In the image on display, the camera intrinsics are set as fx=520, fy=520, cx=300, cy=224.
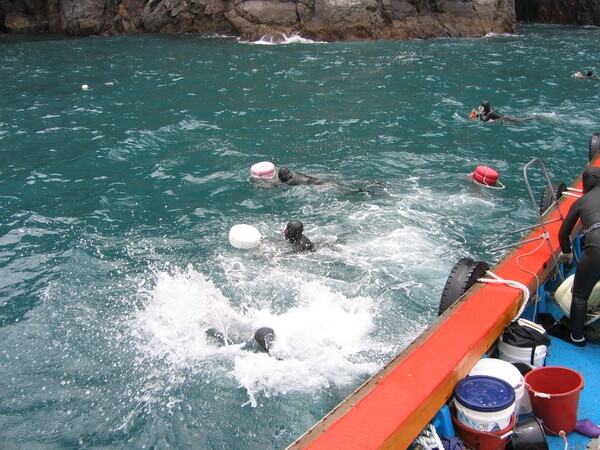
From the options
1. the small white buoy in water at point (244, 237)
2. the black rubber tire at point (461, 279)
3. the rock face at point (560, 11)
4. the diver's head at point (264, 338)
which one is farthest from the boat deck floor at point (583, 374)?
the rock face at point (560, 11)

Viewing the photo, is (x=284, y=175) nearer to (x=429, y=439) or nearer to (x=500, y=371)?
(x=500, y=371)

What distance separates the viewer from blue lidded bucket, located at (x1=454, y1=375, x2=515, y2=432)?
361 cm

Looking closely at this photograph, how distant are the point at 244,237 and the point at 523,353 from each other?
491 cm

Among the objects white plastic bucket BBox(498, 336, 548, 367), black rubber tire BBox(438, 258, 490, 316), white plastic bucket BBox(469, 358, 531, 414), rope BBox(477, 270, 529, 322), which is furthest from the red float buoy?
white plastic bucket BBox(469, 358, 531, 414)

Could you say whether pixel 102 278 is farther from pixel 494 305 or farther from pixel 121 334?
pixel 494 305

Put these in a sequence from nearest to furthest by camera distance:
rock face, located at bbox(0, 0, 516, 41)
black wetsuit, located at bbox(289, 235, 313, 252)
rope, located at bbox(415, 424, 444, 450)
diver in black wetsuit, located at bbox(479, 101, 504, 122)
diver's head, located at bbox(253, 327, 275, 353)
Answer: rope, located at bbox(415, 424, 444, 450)
diver's head, located at bbox(253, 327, 275, 353)
black wetsuit, located at bbox(289, 235, 313, 252)
diver in black wetsuit, located at bbox(479, 101, 504, 122)
rock face, located at bbox(0, 0, 516, 41)

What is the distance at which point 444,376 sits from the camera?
12.6ft

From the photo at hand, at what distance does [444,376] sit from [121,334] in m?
4.42

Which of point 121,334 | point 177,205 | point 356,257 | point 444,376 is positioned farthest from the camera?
point 177,205

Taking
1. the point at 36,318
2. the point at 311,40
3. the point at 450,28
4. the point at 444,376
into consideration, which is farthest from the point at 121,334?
the point at 450,28

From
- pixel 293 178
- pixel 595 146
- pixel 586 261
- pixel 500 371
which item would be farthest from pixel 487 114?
pixel 500 371

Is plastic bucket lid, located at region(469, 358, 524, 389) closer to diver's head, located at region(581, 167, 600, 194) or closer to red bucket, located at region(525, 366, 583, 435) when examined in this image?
red bucket, located at region(525, 366, 583, 435)

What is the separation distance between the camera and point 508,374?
4.00m

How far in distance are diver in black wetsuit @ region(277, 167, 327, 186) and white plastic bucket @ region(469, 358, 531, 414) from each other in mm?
6905
